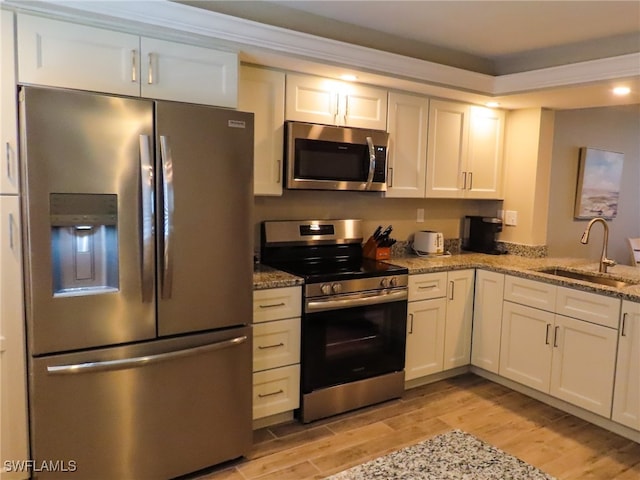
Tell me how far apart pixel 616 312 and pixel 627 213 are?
283cm

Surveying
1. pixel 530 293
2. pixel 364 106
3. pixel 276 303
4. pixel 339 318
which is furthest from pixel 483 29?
pixel 276 303

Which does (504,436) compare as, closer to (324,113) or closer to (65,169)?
(324,113)

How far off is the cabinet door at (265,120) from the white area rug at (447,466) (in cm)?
206

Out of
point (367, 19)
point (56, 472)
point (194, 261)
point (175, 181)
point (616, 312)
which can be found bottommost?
point (56, 472)

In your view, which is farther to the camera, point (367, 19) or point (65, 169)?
point (367, 19)

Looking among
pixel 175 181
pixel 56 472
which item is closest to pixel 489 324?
pixel 175 181

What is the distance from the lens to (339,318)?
2947 millimetres

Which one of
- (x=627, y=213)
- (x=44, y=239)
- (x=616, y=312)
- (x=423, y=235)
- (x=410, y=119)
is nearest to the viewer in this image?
(x=44, y=239)

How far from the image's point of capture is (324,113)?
123 inches

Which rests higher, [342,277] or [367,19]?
[367,19]

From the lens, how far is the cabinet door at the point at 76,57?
196 cm

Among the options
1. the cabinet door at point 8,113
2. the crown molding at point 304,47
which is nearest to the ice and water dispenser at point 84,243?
the cabinet door at point 8,113

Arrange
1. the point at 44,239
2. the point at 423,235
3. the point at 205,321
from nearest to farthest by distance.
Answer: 1. the point at 44,239
2. the point at 205,321
3. the point at 423,235

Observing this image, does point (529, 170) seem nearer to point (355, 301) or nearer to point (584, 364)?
point (584, 364)
